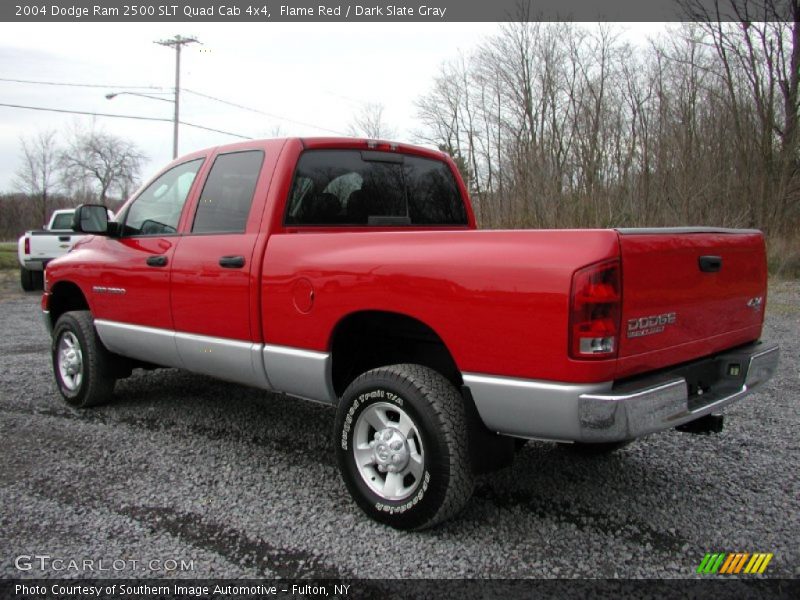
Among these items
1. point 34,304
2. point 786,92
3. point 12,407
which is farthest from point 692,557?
point 786,92

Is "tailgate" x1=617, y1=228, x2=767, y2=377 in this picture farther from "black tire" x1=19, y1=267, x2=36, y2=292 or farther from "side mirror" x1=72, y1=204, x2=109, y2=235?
A: "black tire" x1=19, y1=267, x2=36, y2=292

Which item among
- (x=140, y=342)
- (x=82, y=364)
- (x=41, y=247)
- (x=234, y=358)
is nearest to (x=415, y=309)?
(x=234, y=358)

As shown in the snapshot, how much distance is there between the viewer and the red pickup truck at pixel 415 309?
257 cm

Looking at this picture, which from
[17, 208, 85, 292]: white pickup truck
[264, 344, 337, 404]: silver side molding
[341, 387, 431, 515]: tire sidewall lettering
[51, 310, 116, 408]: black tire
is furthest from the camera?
[17, 208, 85, 292]: white pickup truck

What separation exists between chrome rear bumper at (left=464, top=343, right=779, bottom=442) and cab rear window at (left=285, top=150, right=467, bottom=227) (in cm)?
166

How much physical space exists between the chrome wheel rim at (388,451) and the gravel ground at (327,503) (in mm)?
212

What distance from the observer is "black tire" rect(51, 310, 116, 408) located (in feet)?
16.8

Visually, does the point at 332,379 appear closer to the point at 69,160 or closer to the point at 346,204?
the point at 346,204

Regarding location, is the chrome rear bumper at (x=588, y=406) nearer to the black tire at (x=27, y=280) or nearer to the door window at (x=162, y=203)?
the door window at (x=162, y=203)

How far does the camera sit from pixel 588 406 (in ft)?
8.24

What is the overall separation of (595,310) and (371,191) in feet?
6.93

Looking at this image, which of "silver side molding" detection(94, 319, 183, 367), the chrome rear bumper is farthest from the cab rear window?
the chrome rear bumper

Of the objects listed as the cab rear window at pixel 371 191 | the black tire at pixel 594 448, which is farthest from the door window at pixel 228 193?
the black tire at pixel 594 448

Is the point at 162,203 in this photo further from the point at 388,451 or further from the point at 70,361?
the point at 388,451
